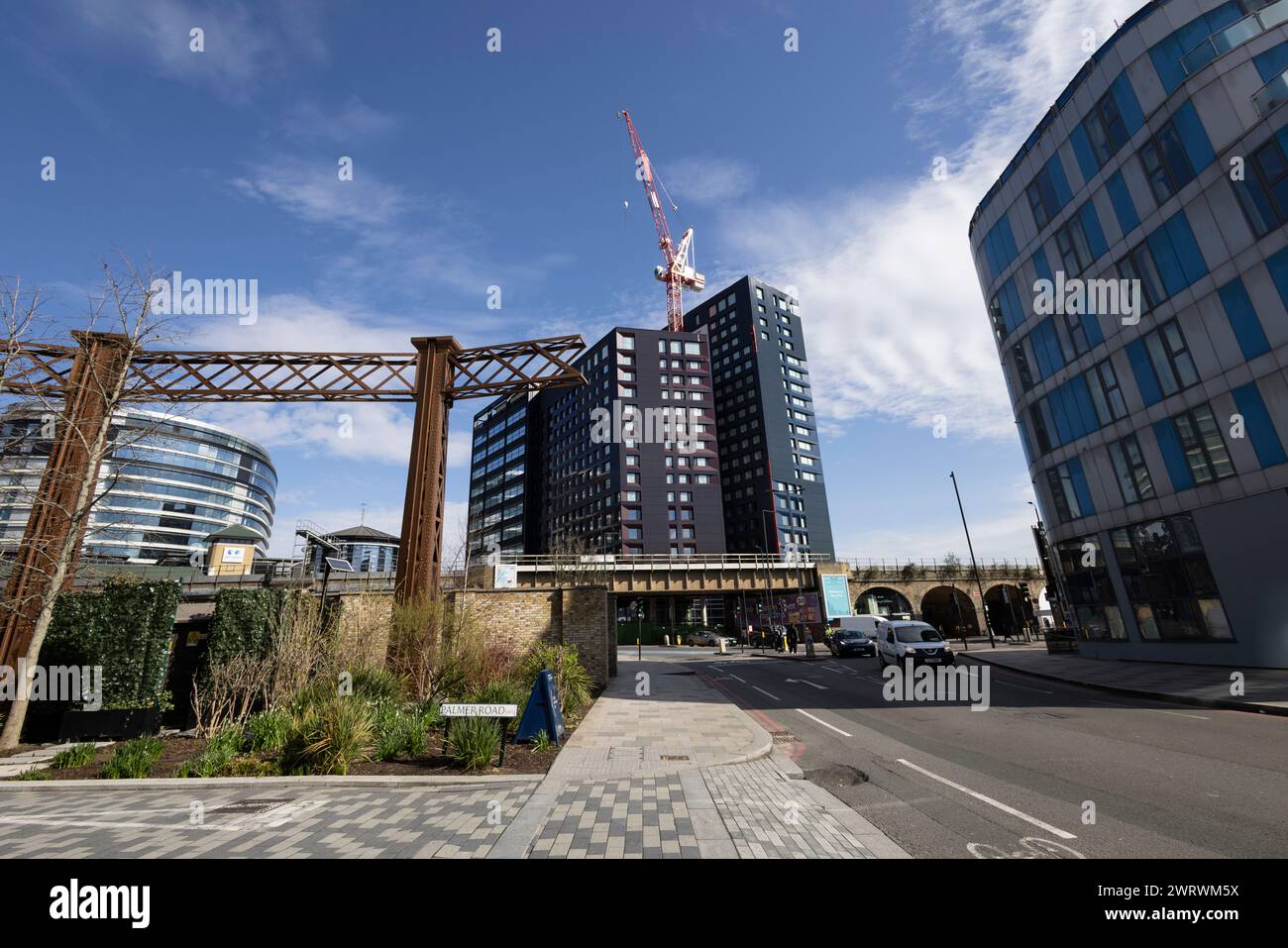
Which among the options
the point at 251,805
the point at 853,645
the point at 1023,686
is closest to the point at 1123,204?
the point at 1023,686

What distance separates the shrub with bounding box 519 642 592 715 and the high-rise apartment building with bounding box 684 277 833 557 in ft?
257

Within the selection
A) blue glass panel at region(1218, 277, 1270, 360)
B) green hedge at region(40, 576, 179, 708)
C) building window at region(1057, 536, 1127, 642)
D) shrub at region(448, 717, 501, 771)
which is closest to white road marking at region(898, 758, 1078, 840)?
shrub at region(448, 717, 501, 771)

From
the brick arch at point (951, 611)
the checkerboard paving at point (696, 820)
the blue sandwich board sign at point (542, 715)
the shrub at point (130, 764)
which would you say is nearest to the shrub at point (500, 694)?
the blue sandwich board sign at point (542, 715)

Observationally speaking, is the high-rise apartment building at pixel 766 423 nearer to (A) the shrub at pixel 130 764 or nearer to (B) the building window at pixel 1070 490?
(B) the building window at pixel 1070 490

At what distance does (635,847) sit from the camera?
205 inches

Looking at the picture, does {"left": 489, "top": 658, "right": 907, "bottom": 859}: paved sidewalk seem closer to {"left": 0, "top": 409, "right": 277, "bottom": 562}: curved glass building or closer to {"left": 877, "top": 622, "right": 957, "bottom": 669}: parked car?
{"left": 877, "top": 622, "right": 957, "bottom": 669}: parked car

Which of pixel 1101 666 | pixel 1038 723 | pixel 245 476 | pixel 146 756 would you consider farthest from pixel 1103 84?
pixel 245 476

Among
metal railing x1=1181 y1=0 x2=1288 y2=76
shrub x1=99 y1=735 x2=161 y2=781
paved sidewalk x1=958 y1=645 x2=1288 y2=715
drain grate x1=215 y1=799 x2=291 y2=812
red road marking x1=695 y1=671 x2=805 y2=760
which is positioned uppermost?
metal railing x1=1181 y1=0 x2=1288 y2=76

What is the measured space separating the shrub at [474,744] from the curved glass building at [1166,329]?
79.1ft

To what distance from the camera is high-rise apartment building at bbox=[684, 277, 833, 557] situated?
98.0m

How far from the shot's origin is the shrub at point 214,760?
27.9 ft

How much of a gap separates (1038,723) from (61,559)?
21.6 metres

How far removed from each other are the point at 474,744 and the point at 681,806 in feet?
12.5

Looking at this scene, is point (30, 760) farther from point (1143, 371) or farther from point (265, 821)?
point (1143, 371)
